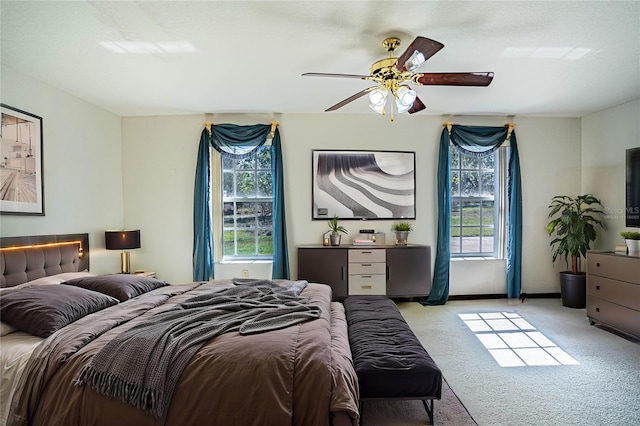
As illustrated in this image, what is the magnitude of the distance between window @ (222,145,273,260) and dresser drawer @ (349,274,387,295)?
127 cm

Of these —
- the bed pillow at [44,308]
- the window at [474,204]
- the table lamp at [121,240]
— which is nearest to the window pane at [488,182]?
the window at [474,204]

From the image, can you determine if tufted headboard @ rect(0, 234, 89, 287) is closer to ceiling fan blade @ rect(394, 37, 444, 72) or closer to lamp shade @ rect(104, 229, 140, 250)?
lamp shade @ rect(104, 229, 140, 250)

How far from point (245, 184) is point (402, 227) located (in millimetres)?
2263

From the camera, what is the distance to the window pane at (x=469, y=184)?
5023mm

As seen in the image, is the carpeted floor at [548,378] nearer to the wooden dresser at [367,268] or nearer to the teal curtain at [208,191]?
the wooden dresser at [367,268]

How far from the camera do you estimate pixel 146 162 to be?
4.67 meters

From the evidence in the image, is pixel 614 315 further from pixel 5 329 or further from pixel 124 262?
pixel 124 262

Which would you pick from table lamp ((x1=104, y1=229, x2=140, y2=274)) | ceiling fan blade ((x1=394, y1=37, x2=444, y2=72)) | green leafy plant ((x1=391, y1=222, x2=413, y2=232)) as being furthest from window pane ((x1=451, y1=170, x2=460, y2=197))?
table lamp ((x1=104, y1=229, x2=140, y2=274))

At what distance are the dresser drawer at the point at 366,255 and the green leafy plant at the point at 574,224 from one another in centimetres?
235

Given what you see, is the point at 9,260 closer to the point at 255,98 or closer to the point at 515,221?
the point at 255,98

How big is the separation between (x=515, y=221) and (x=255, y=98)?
3.84 metres

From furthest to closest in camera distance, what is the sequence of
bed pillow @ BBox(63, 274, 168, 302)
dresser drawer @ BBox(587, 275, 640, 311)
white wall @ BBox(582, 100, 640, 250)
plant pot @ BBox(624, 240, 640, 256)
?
1. white wall @ BBox(582, 100, 640, 250)
2. plant pot @ BBox(624, 240, 640, 256)
3. dresser drawer @ BBox(587, 275, 640, 311)
4. bed pillow @ BBox(63, 274, 168, 302)

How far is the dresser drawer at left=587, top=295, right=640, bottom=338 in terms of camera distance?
325 cm

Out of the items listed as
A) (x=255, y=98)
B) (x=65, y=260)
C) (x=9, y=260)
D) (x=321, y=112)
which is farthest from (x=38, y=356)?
(x=321, y=112)
